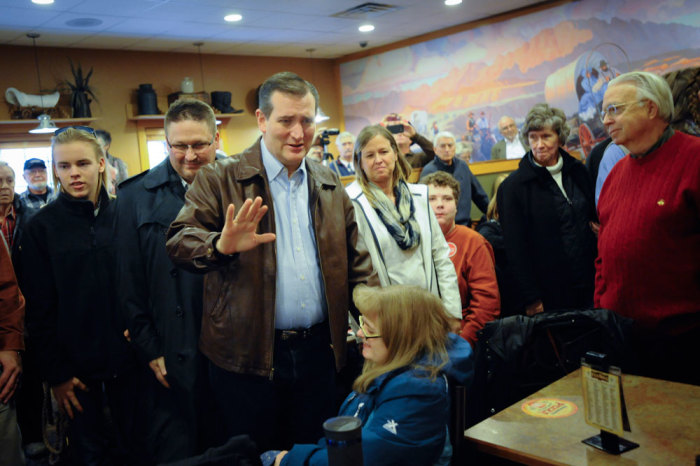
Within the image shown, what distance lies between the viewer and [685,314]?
2.14 meters

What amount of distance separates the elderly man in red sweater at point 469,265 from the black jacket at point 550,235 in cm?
12

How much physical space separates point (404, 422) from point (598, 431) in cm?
55

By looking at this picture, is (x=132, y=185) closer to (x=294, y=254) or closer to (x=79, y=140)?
(x=79, y=140)

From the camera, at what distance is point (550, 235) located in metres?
2.85

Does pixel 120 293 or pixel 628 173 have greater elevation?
pixel 628 173

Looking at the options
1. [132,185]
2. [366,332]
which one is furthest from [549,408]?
[132,185]

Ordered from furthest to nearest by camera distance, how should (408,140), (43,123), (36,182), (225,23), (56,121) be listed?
(225,23)
(56,121)
(43,123)
(36,182)
(408,140)

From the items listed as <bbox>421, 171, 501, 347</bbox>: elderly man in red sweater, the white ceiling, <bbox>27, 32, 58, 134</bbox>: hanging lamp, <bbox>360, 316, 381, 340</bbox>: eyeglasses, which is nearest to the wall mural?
the white ceiling

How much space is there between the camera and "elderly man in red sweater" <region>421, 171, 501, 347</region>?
2857mm

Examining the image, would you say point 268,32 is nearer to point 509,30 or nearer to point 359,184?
point 509,30

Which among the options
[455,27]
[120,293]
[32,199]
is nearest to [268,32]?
[455,27]

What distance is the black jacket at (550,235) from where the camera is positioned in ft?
9.32

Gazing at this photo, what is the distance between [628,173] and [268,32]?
23.0 ft

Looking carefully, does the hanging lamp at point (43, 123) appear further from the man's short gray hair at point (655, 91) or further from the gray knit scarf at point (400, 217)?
the man's short gray hair at point (655, 91)
